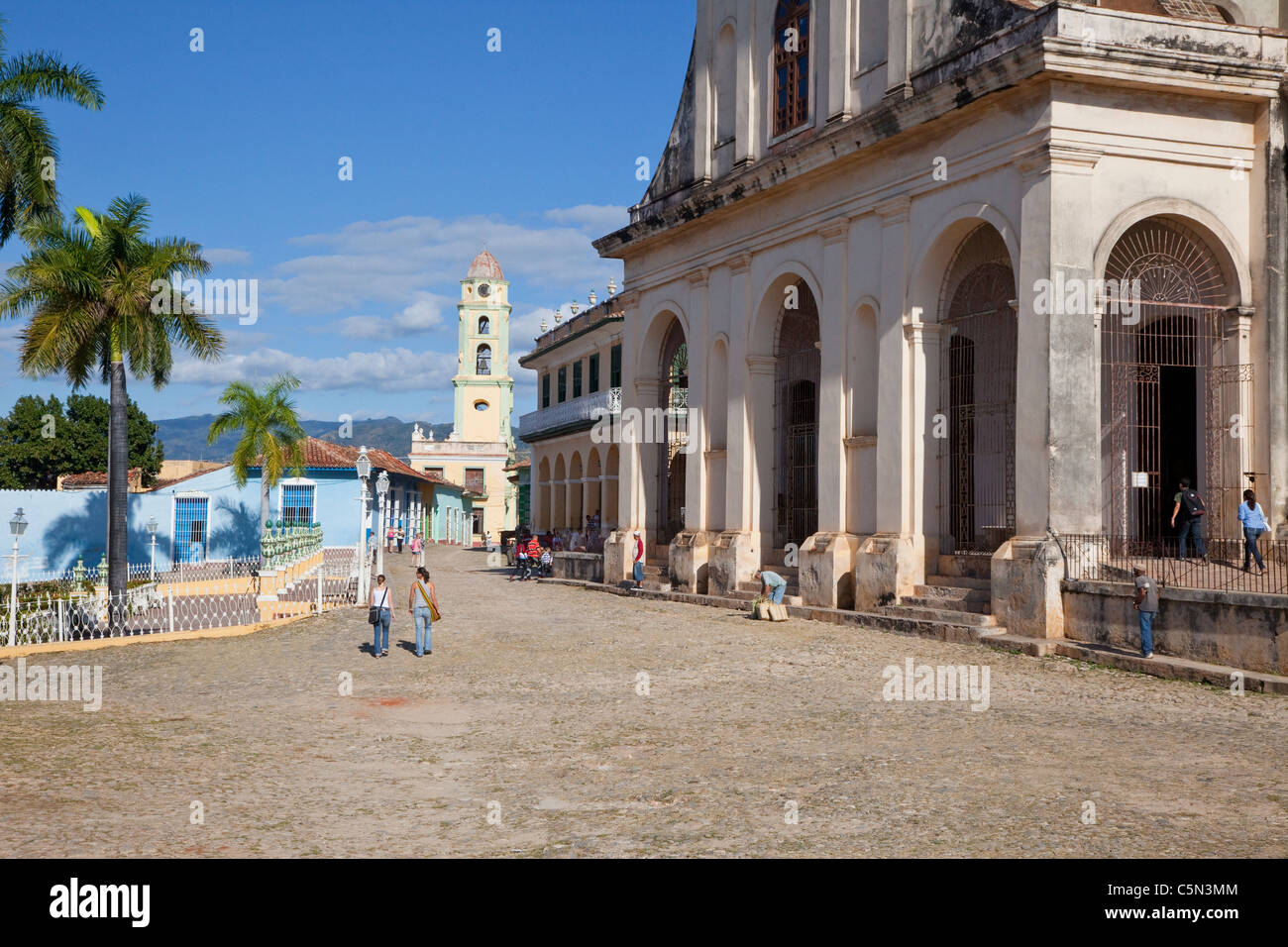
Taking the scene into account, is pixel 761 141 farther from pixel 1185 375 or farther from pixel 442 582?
pixel 442 582

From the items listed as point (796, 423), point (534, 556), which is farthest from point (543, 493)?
point (796, 423)

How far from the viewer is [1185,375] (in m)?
15.7

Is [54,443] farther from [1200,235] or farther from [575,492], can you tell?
[1200,235]

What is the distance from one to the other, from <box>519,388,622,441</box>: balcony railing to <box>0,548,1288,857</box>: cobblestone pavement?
20648 millimetres

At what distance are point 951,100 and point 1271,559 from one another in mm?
6505

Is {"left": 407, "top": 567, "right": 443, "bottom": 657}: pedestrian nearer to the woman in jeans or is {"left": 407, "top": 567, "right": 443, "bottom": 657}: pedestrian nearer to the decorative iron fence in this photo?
the woman in jeans

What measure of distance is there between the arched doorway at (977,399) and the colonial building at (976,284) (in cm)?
5

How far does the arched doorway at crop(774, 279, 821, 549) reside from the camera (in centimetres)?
2059

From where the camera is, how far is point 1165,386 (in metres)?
15.8

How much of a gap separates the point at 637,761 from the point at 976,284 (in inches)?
440

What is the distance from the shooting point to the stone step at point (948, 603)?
14602 mm

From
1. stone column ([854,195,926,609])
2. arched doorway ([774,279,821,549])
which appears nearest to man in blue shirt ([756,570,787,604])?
stone column ([854,195,926,609])

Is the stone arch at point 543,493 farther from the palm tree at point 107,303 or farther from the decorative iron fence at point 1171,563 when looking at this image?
the decorative iron fence at point 1171,563
